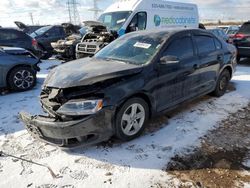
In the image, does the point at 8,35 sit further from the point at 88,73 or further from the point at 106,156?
the point at 106,156

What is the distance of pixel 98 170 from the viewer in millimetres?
3262

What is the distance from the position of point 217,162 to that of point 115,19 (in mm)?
8333

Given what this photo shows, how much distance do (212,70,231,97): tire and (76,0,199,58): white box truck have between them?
4.48m

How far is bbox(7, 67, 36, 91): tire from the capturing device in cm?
671

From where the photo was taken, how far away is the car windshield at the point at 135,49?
422 cm

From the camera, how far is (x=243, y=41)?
9898 millimetres

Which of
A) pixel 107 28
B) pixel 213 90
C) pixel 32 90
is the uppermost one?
pixel 107 28

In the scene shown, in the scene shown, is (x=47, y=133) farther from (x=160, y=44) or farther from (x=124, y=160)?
(x=160, y=44)

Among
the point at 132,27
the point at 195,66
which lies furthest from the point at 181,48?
the point at 132,27

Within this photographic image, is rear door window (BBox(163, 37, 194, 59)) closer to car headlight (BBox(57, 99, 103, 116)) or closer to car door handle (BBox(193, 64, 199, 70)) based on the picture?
car door handle (BBox(193, 64, 199, 70))

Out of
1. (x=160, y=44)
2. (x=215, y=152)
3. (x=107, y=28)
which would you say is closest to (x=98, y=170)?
(x=215, y=152)

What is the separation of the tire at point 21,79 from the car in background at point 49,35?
6.22m

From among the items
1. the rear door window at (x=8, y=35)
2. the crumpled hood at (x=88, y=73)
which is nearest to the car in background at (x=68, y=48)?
the rear door window at (x=8, y=35)

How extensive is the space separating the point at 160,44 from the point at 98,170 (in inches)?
87.2
